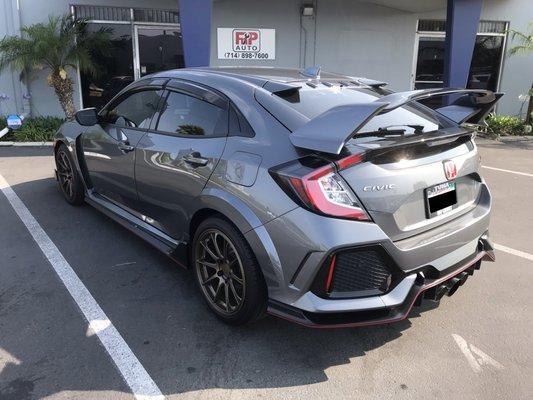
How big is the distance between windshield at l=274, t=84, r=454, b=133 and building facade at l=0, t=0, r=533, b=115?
7.56m

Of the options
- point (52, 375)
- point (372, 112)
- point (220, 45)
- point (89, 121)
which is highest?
point (220, 45)

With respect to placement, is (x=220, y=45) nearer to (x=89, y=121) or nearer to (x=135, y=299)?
(x=89, y=121)

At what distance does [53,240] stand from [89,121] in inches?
47.5

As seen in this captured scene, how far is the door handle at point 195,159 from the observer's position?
10.4 ft

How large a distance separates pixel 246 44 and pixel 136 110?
834cm

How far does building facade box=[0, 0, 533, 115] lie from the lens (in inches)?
433

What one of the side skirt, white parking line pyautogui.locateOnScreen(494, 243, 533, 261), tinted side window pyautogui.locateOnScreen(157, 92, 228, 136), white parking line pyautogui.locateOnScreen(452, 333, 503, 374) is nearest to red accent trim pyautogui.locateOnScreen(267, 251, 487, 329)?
white parking line pyautogui.locateOnScreen(452, 333, 503, 374)

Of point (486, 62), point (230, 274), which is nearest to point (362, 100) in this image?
point (230, 274)

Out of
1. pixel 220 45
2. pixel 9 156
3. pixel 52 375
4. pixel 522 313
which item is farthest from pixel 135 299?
pixel 220 45

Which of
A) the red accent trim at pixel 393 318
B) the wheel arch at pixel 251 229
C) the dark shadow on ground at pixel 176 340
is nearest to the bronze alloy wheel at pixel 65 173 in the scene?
the dark shadow on ground at pixel 176 340

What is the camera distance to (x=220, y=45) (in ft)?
38.8

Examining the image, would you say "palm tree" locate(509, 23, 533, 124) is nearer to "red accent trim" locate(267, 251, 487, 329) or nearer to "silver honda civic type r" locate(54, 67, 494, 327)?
"silver honda civic type r" locate(54, 67, 494, 327)

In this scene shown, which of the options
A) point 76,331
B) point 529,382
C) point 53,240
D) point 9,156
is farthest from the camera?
point 9,156

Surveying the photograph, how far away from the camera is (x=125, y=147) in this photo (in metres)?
4.14
